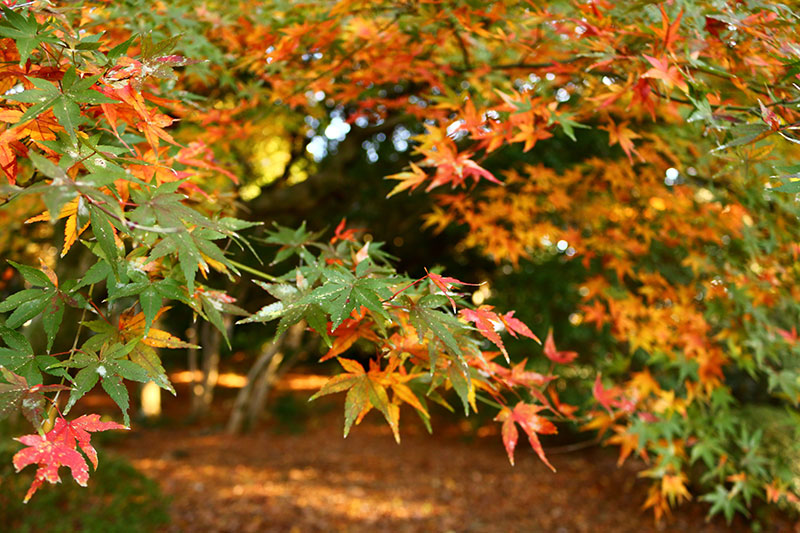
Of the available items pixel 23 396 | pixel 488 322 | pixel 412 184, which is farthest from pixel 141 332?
pixel 412 184

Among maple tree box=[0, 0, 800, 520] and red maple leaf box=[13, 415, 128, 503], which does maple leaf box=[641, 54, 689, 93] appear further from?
red maple leaf box=[13, 415, 128, 503]

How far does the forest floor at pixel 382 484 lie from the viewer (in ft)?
15.8

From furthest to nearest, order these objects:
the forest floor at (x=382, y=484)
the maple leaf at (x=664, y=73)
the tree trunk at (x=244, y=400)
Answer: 1. the tree trunk at (x=244, y=400)
2. the forest floor at (x=382, y=484)
3. the maple leaf at (x=664, y=73)

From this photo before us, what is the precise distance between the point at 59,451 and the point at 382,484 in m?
5.32

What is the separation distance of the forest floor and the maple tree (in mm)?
1694

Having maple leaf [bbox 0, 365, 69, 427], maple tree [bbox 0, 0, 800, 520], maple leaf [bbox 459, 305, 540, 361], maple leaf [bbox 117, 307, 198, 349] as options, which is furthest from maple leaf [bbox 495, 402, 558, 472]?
maple leaf [bbox 0, 365, 69, 427]

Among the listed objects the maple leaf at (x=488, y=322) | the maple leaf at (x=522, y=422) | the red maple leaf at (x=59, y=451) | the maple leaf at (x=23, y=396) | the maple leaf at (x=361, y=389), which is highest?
the maple leaf at (x=23, y=396)

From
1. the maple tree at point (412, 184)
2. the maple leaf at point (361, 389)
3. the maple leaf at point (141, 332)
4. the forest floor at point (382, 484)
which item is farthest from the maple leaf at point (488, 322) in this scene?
the forest floor at point (382, 484)

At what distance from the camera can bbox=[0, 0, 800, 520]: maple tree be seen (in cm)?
110

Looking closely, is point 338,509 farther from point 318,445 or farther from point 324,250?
point 324,250

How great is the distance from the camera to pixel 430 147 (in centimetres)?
208

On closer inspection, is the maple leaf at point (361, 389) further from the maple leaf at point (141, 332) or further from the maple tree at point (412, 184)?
the maple leaf at point (141, 332)

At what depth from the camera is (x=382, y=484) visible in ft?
19.5

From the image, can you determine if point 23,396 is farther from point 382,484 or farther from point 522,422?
point 382,484
